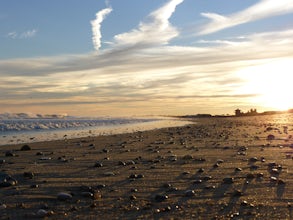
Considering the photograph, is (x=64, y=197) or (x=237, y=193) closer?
(x=64, y=197)

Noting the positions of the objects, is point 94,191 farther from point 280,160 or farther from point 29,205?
point 280,160

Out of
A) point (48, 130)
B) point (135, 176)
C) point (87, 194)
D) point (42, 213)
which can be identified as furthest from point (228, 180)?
point (48, 130)

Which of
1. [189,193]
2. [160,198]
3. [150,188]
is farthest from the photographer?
[150,188]

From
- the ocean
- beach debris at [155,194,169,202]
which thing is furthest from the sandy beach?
the ocean

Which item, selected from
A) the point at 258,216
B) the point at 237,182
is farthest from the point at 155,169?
the point at 258,216

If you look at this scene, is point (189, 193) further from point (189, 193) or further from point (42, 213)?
point (42, 213)

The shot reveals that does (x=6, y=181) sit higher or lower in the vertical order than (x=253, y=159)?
higher

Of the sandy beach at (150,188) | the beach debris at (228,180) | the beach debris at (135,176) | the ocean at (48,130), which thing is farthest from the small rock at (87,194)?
the ocean at (48,130)

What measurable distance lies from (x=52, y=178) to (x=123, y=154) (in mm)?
5783

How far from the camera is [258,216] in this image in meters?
6.44

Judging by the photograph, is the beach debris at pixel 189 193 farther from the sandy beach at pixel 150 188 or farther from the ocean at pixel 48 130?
the ocean at pixel 48 130

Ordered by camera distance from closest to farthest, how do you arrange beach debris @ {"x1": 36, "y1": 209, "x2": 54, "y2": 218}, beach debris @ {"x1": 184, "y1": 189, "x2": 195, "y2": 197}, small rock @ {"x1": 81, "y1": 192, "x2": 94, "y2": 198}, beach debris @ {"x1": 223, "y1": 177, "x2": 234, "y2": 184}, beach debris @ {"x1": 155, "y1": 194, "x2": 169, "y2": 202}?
beach debris @ {"x1": 36, "y1": 209, "x2": 54, "y2": 218}
beach debris @ {"x1": 155, "y1": 194, "x2": 169, "y2": 202}
small rock @ {"x1": 81, "y1": 192, "x2": 94, "y2": 198}
beach debris @ {"x1": 184, "y1": 189, "x2": 195, "y2": 197}
beach debris @ {"x1": 223, "y1": 177, "x2": 234, "y2": 184}

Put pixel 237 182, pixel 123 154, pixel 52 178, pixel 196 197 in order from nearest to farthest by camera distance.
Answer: pixel 196 197 → pixel 237 182 → pixel 52 178 → pixel 123 154

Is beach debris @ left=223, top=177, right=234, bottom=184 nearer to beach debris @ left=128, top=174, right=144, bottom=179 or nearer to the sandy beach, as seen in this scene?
the sandy beach
